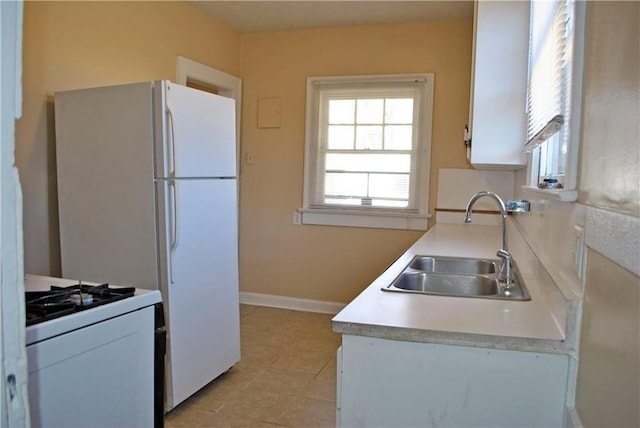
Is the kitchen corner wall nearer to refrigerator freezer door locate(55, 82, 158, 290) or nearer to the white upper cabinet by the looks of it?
the white upper cabinet

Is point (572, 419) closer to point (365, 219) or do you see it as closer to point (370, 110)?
point (365, 219)

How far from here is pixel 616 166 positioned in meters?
0.82

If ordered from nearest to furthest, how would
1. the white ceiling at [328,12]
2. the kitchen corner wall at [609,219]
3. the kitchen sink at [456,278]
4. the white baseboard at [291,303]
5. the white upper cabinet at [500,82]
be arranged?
the kitchen corner wall at [609,219]
the kitchen sink at [456,278]
the white upper cabinet at [500,82]
the white ceiling at [328,12]
the white baseboard at [291,303]

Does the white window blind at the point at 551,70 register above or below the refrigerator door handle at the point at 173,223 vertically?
above

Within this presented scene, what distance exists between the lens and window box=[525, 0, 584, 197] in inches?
44.6

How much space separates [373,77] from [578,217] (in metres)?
3.07

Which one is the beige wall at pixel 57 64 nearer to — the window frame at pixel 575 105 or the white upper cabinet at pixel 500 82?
the white upper cabinet at pixel 500 82

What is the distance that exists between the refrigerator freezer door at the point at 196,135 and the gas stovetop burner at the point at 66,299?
81cm

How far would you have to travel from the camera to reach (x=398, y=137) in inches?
155

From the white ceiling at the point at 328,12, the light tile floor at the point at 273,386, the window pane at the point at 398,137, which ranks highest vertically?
the white ceiling at the point at 328,12

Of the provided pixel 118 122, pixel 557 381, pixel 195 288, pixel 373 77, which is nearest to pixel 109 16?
pixel 118 122

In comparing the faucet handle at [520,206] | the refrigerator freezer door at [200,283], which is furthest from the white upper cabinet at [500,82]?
the refrigerator freezer door at [200,283]

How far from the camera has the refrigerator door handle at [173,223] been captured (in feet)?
7.62

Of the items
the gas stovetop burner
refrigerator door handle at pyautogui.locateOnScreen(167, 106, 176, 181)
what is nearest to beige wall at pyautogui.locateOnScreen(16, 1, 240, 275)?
refrigerator door handle at pyautogui.locateOnScreen(167, 106, 176, 181)
